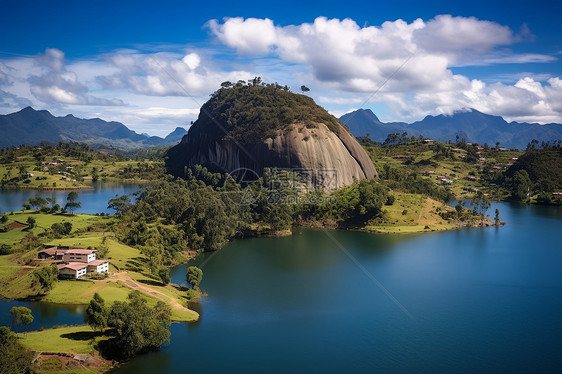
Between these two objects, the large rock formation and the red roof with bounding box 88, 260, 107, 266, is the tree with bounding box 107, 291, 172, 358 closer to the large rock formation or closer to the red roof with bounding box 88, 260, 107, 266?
the red roof with bounding box 88, 260, 107, 266

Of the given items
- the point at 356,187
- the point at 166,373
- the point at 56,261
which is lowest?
the point at 166,373

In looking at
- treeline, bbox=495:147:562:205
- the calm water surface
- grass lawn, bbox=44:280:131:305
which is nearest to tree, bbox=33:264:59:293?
grass lawn, bbox=44:280:131:305

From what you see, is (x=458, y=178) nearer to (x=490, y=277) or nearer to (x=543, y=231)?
(x=543, y=231)

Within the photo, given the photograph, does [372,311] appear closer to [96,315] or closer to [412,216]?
[96,315]

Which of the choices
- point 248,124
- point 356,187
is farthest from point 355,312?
point 248,124

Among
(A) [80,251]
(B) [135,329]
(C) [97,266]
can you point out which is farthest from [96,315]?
(A) [80,251]

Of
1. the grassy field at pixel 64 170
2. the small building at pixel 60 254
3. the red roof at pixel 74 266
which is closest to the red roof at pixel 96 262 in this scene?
the red roof at pixel 74 266
